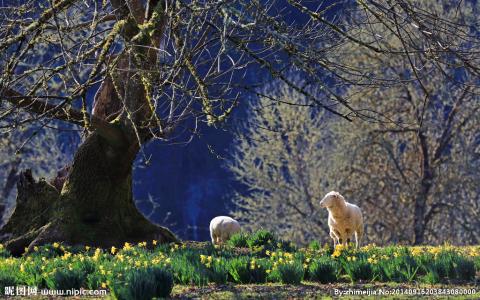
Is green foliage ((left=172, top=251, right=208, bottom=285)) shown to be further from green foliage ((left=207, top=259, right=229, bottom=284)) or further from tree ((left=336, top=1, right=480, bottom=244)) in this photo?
tree ((left=336, top=1, right=480, bottom=244))

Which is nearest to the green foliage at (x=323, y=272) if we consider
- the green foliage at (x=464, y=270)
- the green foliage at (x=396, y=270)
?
the green foliage at (x=396, y=270)

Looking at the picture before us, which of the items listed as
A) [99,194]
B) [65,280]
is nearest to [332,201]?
[99,194]

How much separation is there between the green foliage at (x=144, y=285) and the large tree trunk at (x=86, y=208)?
5.82m

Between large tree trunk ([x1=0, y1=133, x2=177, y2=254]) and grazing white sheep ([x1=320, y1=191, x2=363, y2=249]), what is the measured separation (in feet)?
10.6

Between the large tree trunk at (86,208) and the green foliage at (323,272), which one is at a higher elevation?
the large tree trunk at (86,208)

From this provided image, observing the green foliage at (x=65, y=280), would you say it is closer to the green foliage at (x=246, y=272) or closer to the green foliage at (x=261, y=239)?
the green foliage at (x=246, y=272)

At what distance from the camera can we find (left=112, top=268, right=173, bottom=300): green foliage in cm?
709

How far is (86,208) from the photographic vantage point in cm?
1345

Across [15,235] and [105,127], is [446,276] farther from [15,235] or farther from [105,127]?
[15,235]

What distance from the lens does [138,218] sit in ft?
46.1

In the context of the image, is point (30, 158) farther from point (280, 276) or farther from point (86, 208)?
point (280, 276)

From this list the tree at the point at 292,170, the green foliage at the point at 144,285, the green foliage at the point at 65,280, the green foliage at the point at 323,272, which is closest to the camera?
the green foliage at the point at 144,285

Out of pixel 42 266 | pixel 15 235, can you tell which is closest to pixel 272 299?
pixel 42 266

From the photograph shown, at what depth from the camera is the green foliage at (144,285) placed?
709cm
